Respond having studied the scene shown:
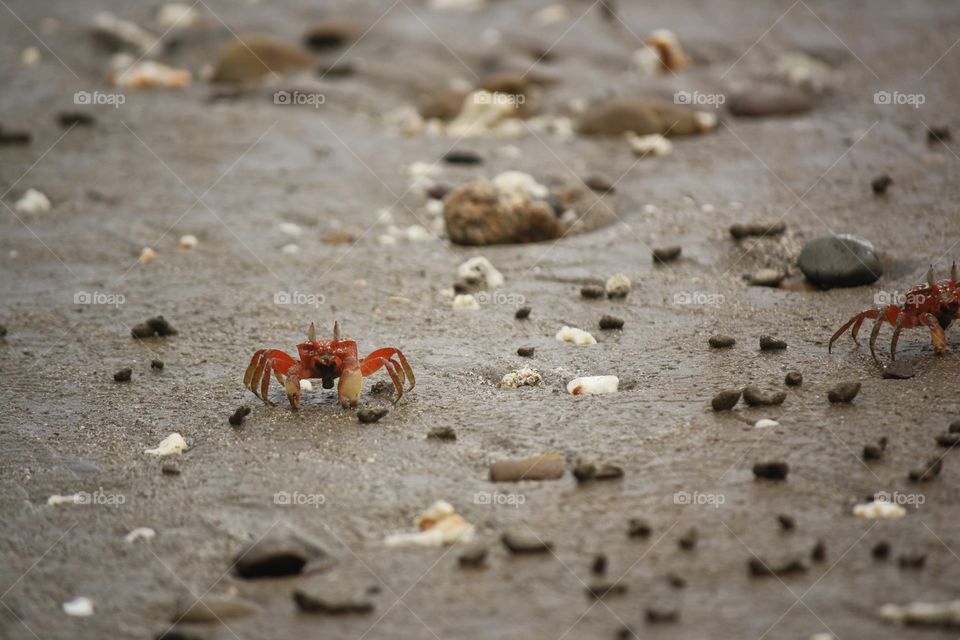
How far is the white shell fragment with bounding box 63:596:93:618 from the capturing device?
4.09 m

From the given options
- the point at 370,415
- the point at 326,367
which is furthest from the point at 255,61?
the point at 370,415

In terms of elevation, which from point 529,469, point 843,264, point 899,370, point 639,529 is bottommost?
point 639,529

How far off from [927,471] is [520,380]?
2.10m

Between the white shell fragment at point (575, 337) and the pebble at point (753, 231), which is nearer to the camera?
the white shell fragment at point (575, 337)

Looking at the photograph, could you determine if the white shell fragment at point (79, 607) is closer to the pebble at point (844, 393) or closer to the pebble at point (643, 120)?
the pebble at point (844, 393)

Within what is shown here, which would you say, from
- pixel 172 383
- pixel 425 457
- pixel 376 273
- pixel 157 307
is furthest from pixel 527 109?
pixel 425 457

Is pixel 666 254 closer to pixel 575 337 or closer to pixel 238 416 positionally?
pixel 575 337

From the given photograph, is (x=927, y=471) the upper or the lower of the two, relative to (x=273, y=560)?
lower

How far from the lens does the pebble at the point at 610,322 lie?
6.54 m

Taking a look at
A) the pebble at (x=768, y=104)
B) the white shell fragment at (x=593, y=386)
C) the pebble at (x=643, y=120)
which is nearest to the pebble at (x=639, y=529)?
the white shell fragment at (x=593, y=386)

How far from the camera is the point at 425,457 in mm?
5102

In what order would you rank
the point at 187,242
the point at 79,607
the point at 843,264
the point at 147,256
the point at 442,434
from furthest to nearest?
the point at 187,242 → the point at 147,256 → the point at 843,264 → the point at 442,434 → the point at 79,607

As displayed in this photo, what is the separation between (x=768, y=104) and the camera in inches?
405

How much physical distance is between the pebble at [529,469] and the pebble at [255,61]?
7.89m
